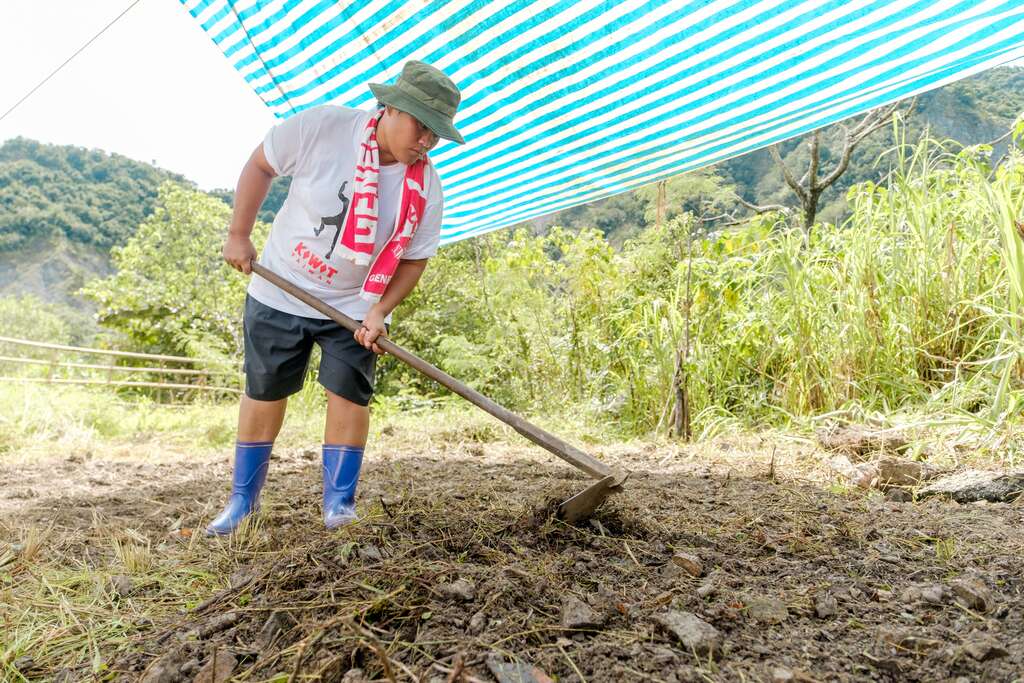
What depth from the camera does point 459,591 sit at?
4.28ft

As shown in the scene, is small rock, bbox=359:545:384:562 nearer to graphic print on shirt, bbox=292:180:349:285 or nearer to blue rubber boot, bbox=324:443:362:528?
blue rubber boot, bbox=324:443:362:528

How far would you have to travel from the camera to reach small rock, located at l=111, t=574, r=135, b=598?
1.56 metres

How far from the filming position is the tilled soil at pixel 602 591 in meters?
1.13

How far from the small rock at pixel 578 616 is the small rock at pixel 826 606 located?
42 cm

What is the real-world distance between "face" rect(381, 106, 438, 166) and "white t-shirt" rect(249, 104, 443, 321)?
80mm

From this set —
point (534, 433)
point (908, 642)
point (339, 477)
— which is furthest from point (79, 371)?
point (908, 642)

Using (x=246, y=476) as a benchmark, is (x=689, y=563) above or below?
below

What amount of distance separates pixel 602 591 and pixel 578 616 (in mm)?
133

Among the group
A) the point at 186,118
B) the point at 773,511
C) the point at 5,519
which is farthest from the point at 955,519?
the point at 186,118

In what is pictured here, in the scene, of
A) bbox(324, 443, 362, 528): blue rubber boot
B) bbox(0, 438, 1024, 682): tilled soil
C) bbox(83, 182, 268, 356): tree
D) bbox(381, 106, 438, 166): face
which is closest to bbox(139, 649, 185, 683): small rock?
bbox(0, 438, 1024, 682): tilled soil

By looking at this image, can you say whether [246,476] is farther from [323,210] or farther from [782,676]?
[782,676]

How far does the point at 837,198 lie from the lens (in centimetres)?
1041

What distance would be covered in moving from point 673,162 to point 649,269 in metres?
2.52

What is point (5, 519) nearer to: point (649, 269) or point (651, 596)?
point (651, 596)
